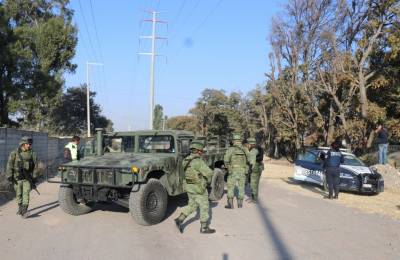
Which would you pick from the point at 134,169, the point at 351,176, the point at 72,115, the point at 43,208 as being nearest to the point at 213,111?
the point at 72,115

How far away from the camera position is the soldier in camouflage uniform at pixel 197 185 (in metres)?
A: 7.61

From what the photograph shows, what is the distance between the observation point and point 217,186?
1155cm

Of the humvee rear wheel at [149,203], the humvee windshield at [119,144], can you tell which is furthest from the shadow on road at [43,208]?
the humvee rear wheel at [149,203]

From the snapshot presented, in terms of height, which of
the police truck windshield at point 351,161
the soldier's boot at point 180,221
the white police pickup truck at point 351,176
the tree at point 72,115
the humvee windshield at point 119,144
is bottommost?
the soldier's boot at point 180,221

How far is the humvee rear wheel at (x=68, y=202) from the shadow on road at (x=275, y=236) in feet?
12.5

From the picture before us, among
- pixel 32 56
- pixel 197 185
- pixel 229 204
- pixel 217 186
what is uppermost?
pixel 32 56

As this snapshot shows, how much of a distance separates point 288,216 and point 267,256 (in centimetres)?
345

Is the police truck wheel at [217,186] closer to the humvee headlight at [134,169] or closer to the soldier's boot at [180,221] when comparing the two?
the humvee headlight at [134,169]

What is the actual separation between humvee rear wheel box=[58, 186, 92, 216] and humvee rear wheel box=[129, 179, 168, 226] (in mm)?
1592

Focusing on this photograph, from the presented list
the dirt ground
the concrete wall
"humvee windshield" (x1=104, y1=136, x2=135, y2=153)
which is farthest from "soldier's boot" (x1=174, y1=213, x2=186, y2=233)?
the concrete wall

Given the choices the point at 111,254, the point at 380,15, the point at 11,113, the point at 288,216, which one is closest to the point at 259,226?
the point at 288,216

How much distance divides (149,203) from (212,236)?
1.55 meters

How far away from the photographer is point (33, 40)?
29.3 meters

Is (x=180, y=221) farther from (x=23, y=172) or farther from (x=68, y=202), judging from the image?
(x=23, y=172)
